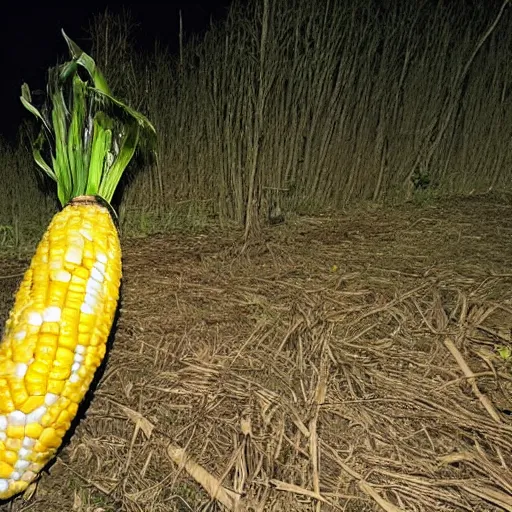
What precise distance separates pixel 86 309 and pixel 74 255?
17 cm

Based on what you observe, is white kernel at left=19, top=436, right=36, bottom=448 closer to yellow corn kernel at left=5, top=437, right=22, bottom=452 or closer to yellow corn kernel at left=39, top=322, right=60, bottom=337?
yellow corn kernel at left=5, top=437, right=22, bottom=452

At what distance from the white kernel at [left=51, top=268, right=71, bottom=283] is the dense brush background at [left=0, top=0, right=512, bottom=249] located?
1.46 m

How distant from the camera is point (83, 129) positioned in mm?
1998

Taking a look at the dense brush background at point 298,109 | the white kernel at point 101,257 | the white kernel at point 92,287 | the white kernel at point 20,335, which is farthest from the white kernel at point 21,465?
the dense brush background at point 298,109

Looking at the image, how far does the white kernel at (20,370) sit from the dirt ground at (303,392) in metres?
0.33

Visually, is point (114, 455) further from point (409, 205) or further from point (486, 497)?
point (409, 205)

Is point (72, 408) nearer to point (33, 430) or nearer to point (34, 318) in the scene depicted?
point (33, 430)

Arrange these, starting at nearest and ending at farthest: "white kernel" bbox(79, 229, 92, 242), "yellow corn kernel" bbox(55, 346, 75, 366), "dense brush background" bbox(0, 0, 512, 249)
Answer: "yellow corn kernel" bbox(55, 346, 75, 366)
"white kernel" bbox(79, 229, 92, 242)
"dense brush background" bbox(0, 0, 512, 249)

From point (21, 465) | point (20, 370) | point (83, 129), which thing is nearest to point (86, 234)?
point (20, 370)

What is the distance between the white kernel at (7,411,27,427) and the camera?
1.33 metres

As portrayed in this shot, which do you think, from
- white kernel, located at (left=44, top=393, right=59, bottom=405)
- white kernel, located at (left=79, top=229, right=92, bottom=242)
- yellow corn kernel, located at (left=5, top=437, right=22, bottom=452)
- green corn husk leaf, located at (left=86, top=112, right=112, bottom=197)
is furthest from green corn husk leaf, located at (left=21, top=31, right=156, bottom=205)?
yellow corn kernel, located at (left=5, top=437, right=22, bottom=452)

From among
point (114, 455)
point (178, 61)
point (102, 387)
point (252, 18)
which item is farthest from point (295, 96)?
point (114, 455)

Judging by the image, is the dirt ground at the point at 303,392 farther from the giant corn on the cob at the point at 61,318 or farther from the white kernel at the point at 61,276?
the white kernel at the point at 61,276

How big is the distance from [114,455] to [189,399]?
0.27m
